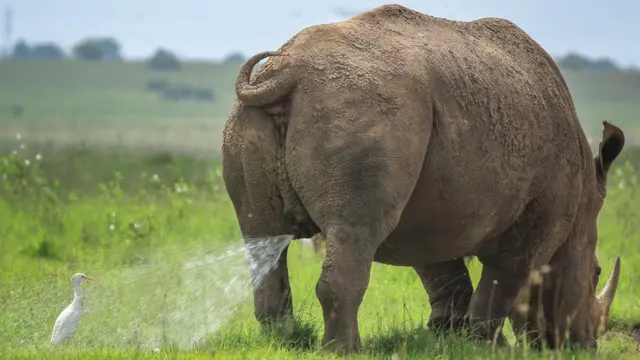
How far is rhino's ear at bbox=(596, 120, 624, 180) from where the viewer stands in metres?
9.74

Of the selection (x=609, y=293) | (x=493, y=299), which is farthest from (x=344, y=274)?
(x=609, y=293)

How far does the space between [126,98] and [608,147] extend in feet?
260

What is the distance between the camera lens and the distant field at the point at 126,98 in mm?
65688

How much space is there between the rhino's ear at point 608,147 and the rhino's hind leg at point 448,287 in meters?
1.22

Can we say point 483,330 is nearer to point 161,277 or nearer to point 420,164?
point 420,164

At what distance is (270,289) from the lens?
8.12 meters

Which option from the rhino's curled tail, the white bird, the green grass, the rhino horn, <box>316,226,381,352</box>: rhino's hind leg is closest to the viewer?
<box>316,226,381,352</box>: rhino's hind leg

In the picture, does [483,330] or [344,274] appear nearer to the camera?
[344,274]

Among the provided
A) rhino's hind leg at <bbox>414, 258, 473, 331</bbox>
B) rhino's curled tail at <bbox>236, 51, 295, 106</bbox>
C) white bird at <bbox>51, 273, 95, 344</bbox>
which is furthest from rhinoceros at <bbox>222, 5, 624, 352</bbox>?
white bird at <bbox>51, 273, 95, 344</bbox>

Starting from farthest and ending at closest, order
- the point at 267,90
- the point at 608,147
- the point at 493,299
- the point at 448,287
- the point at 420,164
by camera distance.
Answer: the point at 448,287
the point at 608,147
the point at 493,299
the point at 420,164
the point at 267,90

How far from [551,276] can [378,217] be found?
8.54 ft

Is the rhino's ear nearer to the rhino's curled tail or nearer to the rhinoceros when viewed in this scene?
the rhinoceros

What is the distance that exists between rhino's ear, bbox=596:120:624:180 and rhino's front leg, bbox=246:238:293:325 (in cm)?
286

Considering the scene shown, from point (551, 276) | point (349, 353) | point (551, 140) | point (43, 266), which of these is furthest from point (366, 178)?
point (43, 266)
